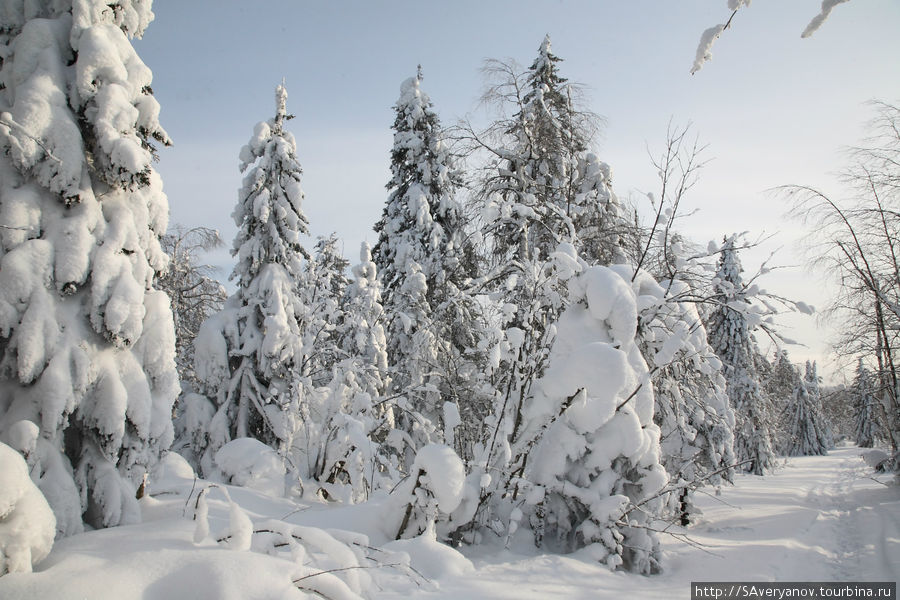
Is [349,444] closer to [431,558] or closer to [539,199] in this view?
[431,558]

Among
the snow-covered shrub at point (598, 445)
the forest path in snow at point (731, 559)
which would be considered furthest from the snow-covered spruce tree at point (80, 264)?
the snow-covered shrub at point (598, 445)

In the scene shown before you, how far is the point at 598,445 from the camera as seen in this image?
4.80m

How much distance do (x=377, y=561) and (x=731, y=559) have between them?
14.5 feet

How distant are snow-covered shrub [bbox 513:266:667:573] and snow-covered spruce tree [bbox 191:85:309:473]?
243 inches

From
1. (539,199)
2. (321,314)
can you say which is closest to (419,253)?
(321,314)

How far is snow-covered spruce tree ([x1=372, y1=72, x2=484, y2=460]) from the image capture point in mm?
15164

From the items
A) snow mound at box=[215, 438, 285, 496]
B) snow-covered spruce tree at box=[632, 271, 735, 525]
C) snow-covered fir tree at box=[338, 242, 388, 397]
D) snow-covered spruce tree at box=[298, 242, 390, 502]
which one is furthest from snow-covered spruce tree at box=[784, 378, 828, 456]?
snow mound at box=[215, 438, 285, 496]

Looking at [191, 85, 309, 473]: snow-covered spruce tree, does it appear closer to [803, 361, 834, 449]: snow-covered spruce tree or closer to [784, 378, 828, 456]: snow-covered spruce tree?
[784, 378, 828, 456]: snow-covered spruce tree

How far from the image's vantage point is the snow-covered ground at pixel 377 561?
7.18ft

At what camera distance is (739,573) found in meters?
4.66

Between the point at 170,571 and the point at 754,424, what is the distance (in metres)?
27.4

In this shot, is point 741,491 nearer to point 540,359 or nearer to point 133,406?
point 540,359

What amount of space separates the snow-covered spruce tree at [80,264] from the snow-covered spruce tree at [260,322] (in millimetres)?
6104

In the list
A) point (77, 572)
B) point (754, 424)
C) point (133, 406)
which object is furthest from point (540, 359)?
point (754, 424)
